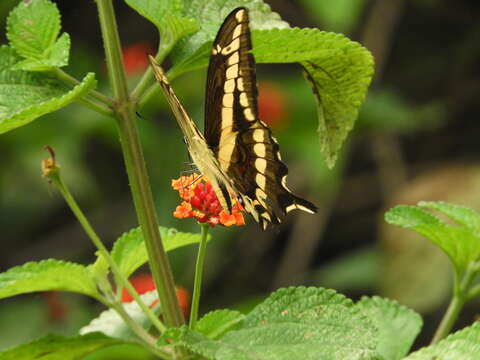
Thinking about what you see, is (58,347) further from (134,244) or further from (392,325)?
(392,325)

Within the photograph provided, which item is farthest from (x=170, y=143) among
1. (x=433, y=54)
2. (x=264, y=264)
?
(x=433, y=54)

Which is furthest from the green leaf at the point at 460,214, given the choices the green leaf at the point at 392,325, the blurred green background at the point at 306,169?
the blurred green background at the point at 306,169

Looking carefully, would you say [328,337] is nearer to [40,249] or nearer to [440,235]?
[440,235]

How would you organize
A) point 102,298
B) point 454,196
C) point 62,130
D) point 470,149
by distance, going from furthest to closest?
point 470,149
point 62,130
point 454,196
point 102,298

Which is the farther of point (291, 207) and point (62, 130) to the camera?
point (62, 130)

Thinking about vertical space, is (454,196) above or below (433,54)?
below

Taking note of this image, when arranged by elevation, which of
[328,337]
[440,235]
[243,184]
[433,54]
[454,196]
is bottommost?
[328,337]

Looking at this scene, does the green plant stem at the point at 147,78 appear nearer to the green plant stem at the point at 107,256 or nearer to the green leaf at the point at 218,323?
the green plant stem at the point at 107,256
